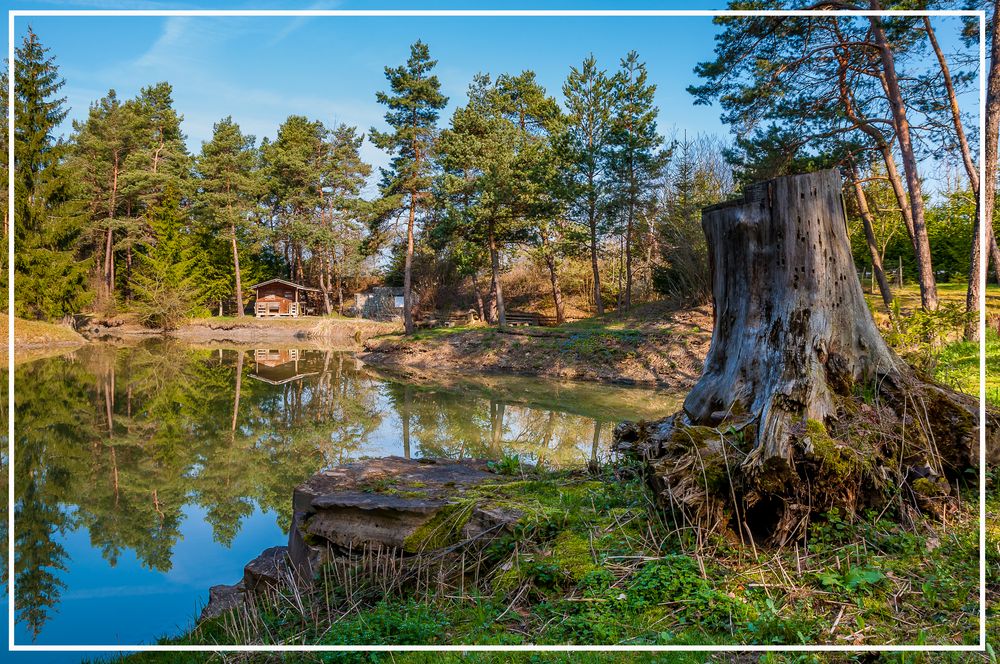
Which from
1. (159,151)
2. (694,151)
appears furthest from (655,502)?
(694,151)

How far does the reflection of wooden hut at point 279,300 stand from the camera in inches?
1517

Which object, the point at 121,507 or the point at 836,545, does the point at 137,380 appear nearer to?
the point at 121,507

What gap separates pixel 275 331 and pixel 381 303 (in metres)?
6.37

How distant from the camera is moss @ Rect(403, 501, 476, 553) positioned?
148 inches

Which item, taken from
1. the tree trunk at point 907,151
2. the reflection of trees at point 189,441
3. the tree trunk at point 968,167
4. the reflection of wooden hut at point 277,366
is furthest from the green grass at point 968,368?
the reflection of wooden hut at point 277,366

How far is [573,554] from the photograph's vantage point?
3.35 metres

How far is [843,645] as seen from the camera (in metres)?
2.40

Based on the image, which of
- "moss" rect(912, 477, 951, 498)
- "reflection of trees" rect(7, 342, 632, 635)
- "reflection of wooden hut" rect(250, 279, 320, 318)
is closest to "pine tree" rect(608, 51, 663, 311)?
"reflection of trees" rect(7, 342, 632, 635)

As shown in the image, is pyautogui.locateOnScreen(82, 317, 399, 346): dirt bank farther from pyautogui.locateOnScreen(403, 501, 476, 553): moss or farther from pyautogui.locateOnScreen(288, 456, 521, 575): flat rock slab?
pyautogui.locateOnScreen(403, 501, 476, 553): moss

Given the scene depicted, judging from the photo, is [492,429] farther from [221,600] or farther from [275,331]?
[275,331]

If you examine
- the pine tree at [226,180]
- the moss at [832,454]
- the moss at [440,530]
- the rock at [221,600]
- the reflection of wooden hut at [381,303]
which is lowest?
the rock at [221,600]

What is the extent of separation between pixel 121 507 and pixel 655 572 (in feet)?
20.7

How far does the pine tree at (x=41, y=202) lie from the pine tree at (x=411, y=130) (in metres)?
16.0

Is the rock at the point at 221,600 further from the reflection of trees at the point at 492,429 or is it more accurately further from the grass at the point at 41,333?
the grass at the point at 41,333
